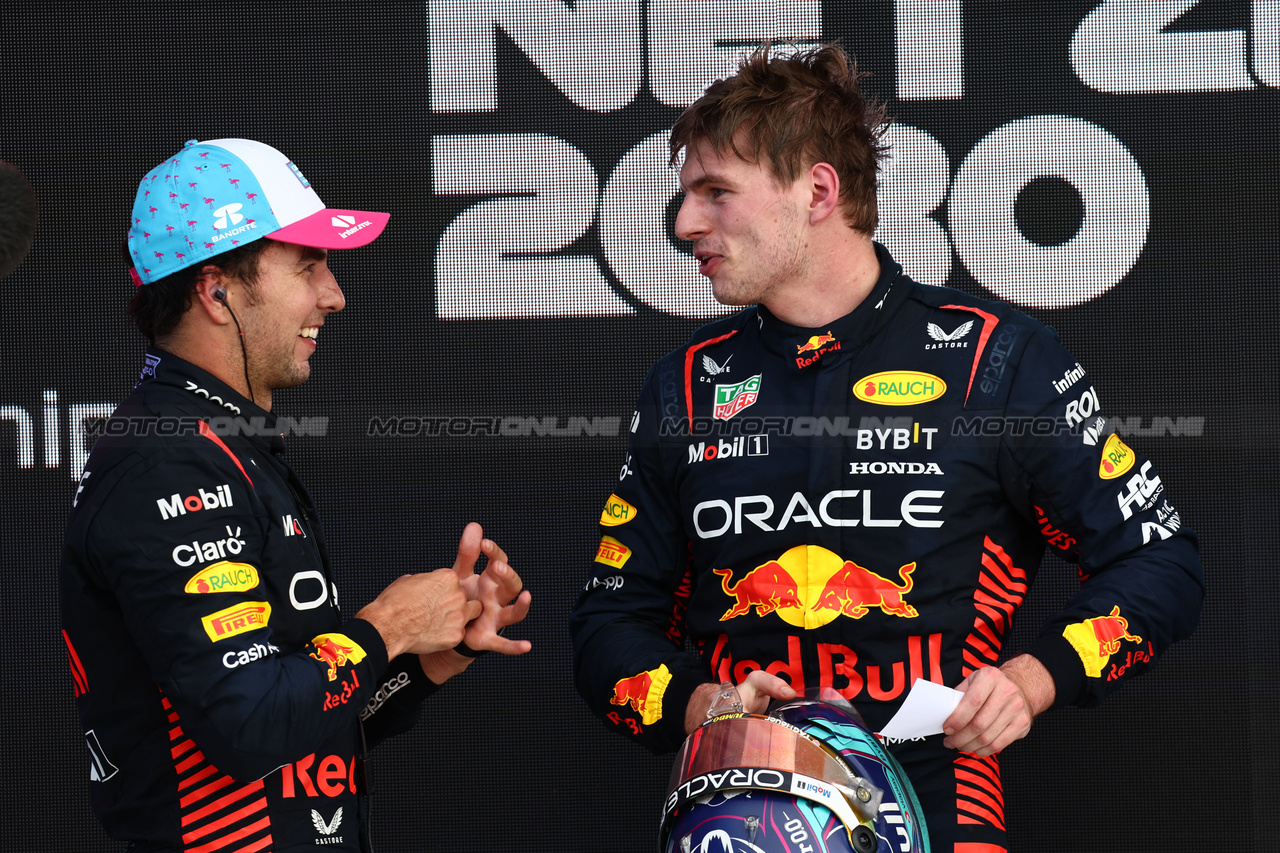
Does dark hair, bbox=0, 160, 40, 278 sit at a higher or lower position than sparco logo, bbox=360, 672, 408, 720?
higher

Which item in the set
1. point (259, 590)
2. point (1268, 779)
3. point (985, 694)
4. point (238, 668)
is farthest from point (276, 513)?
point (1268, 779)

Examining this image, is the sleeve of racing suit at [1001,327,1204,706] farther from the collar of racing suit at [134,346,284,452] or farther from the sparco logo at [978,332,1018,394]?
the collar of racing suit at [134,346,284,452]

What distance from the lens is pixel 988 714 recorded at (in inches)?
61.4

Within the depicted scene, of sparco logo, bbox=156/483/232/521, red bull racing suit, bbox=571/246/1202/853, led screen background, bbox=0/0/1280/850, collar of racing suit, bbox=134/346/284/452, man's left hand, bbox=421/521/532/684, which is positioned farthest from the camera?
led screen background, bbox=0/0/1280/850

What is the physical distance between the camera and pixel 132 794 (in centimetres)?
160

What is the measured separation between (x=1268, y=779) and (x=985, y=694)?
152cm

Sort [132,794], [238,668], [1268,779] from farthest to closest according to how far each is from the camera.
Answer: [1268,779], [132,794], [238,668]

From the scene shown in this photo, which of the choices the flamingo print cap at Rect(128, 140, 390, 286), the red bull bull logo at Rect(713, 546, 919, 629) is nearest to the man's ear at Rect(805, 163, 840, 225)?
the red bull bull logo at Rect(713, 546, 919, 629)

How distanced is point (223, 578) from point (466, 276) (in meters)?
1.38

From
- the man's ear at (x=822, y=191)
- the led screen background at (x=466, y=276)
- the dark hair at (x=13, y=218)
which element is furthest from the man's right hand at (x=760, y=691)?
the led screen background at (x=466, y=276)

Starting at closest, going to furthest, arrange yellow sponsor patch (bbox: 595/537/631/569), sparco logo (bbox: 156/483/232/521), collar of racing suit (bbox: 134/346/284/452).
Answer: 1. sparco logo (bbox: 156/483/232/521)
2. collar of racing suit (bbox: 134/346/284/452)
3. yellow sponsor patch (bbox: 595/537/631/569)

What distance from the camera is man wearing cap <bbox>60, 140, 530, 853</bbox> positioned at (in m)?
1.50

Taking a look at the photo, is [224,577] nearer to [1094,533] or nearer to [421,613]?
[421,613]

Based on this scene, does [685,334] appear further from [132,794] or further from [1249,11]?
[132,794]
